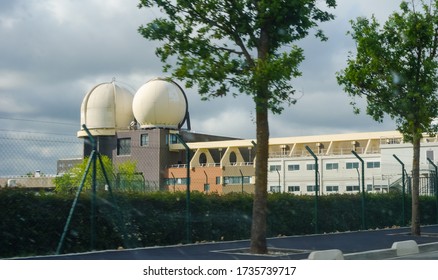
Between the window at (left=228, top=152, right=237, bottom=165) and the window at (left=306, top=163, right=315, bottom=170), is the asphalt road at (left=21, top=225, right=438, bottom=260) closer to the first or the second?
the window at (left=306, top=163, right=315, bottom=170)

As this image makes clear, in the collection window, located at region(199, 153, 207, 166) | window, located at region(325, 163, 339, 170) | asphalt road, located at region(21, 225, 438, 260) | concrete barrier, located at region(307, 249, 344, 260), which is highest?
window, located at region(199, 153, 207, 166)

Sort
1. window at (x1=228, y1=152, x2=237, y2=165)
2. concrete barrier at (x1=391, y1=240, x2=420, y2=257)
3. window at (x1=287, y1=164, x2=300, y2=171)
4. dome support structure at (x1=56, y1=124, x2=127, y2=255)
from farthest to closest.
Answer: window at (x1=228, y1=152, x2=237, y2=165) < window at (x1=287, y1=164, x2=300, y2=171) < concrete barrier at (x1=391, y1=240, x2=420, y2=257) < dome support structure at (x1=56, y1=124, x2=127, y2=255)

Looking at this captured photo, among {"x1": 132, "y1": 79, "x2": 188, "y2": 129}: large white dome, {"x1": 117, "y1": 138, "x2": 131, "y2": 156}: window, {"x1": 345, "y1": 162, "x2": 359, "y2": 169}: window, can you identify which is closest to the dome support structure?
{"x1": 345, "y1": 162, "x2": 359, "y2": 169}: window

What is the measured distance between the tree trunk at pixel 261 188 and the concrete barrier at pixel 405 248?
328cm

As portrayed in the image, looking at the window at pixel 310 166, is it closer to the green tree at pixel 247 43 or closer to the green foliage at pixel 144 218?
the green foliage at pixel 144 218

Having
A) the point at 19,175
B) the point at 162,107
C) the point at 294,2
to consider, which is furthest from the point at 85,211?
the point at 162,107

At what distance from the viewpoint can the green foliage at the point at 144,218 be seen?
14258 millimetres

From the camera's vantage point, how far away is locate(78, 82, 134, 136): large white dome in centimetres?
9425

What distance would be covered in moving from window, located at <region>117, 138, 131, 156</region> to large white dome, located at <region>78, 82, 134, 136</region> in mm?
2035

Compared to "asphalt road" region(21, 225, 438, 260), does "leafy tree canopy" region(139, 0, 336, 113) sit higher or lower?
higher

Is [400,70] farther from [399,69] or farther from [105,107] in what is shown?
[105,107]

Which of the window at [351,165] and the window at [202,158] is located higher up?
the window at [202,158]

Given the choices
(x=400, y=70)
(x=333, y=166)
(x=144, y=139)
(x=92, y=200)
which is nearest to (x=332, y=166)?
(x=333, y=166)

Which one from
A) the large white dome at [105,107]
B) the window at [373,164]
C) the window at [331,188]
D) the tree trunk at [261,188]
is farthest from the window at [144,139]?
the tree trunk at [261,188]
